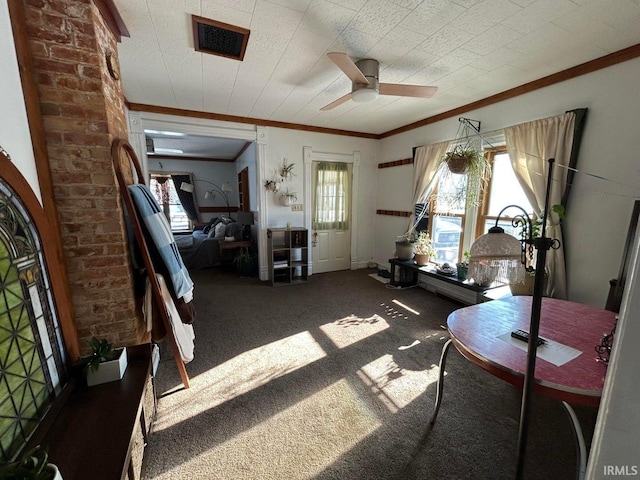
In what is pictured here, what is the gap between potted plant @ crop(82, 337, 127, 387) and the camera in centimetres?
134

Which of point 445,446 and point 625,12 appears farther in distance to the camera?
point 625,12

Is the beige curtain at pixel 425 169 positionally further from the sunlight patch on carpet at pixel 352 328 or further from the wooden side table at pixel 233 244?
the wooden side table at pixel 233 244

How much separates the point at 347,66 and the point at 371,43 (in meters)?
0.27

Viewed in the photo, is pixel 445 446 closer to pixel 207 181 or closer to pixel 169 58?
pixel 169 58

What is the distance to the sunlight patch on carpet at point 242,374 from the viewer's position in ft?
5.98

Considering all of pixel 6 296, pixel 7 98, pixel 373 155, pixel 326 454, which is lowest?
pixel 326 454

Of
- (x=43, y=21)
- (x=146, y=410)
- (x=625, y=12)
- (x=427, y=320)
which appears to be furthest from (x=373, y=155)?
(x=146, y=410)

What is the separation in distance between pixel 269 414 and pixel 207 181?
732cm

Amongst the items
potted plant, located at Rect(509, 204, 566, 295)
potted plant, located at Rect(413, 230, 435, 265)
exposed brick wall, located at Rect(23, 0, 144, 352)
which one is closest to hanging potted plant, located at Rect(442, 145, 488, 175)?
potted plant, located at Rect(509, 204, 566, 295)

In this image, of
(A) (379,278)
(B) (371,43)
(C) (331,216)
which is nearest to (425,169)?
(C) (331,216)

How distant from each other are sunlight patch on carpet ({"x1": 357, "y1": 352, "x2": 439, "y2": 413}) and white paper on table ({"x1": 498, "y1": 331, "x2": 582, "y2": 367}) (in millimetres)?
824

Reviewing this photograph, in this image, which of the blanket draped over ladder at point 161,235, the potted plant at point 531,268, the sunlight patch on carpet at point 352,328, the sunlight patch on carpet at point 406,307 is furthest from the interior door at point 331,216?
the blanket draped over ladder at point 161,235

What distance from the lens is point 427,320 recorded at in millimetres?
3061

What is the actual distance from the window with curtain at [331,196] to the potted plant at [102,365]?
364 cm
